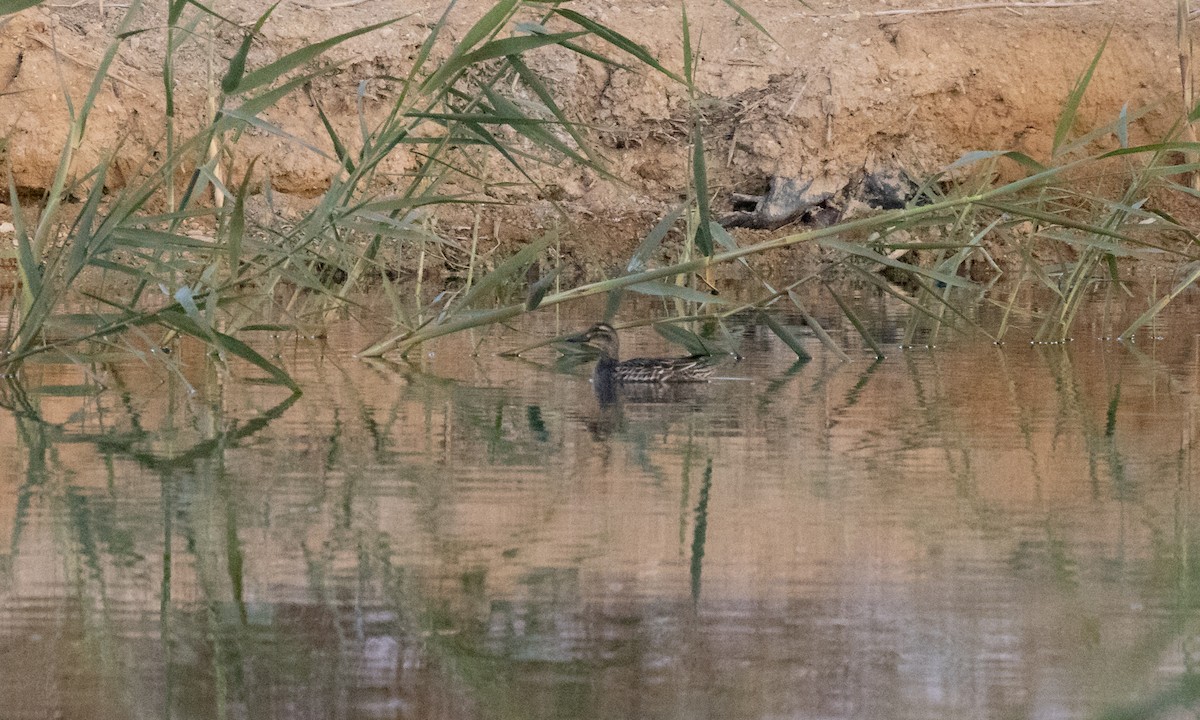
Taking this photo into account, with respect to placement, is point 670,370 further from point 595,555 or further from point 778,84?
point 778,84

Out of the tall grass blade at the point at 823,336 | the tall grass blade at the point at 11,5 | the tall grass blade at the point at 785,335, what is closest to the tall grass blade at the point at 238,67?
the tall grass blade at the point at 11,5

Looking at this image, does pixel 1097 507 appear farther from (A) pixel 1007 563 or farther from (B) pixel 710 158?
(B) pixel 710 158

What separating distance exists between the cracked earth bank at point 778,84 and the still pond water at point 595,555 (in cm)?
915

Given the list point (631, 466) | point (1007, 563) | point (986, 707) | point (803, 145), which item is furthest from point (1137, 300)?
point (986, 707)

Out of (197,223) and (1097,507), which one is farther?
(197,223)

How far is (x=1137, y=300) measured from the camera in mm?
10297

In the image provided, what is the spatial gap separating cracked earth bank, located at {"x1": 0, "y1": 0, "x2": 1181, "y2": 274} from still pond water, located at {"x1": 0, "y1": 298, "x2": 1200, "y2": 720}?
360 inches

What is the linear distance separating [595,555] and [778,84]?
12.4 meters

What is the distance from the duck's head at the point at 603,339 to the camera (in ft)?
22.6

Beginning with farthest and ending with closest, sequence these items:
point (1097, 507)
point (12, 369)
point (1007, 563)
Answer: point (12, 369), point (1097, 507), point (1007, 563)

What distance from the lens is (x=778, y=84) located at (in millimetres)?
15281

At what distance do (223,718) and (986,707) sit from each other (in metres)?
0.97

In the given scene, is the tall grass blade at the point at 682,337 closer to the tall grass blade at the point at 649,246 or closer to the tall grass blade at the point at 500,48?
the tall grass blade at the point at 649,246

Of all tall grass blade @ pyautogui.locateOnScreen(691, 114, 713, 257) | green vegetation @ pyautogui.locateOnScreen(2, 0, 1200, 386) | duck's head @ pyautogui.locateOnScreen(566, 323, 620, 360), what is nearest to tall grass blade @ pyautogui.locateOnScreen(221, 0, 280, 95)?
green vegetation @ pyautogui.locateOnScreen(2, 0, 1200, 386)
